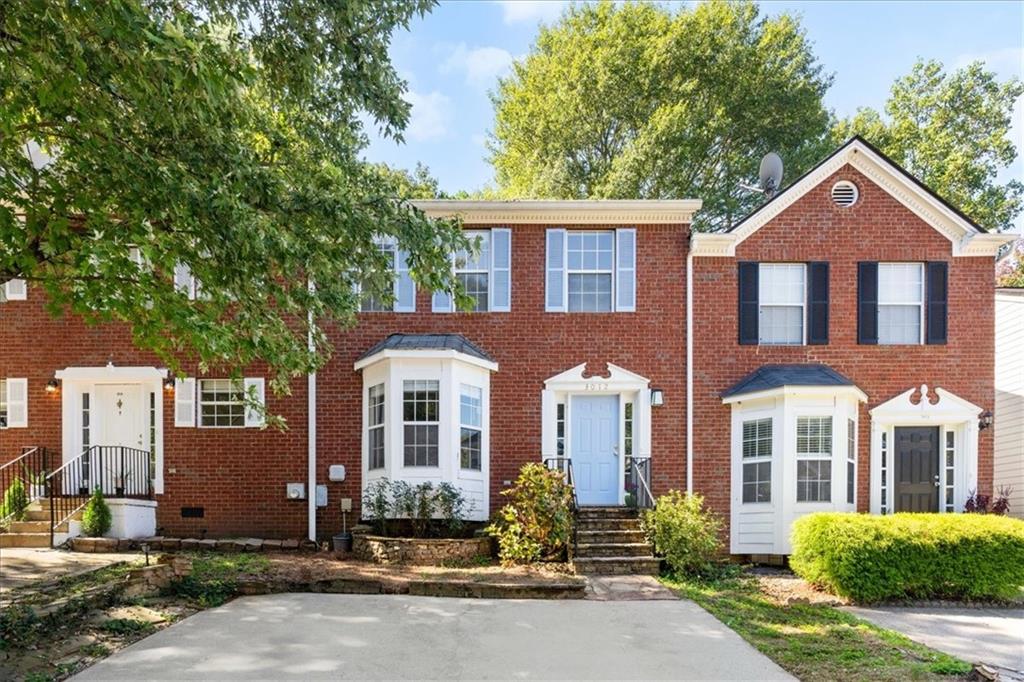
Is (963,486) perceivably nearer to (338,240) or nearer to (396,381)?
(396,381)

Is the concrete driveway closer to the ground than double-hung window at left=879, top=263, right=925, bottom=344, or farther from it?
closer to the ground

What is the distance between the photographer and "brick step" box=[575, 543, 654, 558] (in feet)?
31.1

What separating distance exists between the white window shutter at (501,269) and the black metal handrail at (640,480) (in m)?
3.65

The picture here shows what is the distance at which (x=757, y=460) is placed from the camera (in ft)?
35.6

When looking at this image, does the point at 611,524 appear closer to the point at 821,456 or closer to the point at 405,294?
the point at 821,456

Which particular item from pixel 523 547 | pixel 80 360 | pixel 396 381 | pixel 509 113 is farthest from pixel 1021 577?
pixel 509 113

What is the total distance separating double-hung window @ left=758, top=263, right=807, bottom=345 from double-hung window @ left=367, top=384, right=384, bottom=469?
23.3 feet

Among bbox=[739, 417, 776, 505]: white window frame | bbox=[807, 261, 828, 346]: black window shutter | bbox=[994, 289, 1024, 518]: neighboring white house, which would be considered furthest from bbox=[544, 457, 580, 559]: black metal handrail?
bbox=[994, 289, 1024, 518]: neighboring white house

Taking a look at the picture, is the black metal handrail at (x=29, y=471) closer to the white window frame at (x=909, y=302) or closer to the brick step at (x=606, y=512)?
the brick step at (x=606, y=512)

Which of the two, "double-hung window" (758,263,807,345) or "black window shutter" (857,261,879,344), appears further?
"double-hung window" (758,263,807,345)

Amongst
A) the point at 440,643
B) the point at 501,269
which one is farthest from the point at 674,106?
the point at 440,643

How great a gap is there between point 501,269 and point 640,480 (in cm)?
458

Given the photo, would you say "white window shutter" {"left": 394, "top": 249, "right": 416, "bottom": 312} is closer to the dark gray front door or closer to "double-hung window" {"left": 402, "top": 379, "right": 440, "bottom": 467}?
"double-hung window" {"left": 402, "top": 379, "right": 440, "bottom": 467}

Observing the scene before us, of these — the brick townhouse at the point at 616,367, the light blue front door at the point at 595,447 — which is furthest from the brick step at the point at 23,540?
the light blue front door at the point at 595,447
